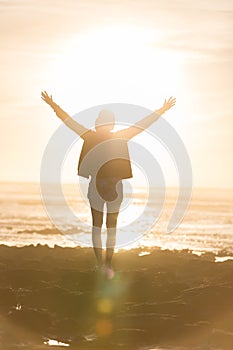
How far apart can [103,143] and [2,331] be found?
13.5 feet

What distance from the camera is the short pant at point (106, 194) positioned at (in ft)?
38.6

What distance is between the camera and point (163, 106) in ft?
40.7

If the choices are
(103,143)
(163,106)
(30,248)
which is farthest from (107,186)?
(30,248)

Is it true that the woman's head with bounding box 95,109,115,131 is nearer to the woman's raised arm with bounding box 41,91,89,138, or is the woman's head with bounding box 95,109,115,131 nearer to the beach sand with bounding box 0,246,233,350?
the woman's raised arm with bounding box 41,91,89,138

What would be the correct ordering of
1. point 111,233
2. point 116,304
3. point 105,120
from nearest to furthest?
point 116,304 → point 105,120 → point 111,233

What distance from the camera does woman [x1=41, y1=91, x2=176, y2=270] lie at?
11.8 m

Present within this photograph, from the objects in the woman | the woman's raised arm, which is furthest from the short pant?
the woman's raised arm

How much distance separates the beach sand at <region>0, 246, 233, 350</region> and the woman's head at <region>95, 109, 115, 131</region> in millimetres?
2354

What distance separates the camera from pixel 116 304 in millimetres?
10070

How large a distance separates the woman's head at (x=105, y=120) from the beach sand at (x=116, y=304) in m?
2.35

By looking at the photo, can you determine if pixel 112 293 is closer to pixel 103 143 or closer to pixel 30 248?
pixel 103 143

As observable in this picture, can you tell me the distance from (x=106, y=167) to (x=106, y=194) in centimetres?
44

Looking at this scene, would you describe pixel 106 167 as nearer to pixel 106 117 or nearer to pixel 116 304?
pixel 106 117

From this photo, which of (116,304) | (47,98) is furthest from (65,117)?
(116,304)
